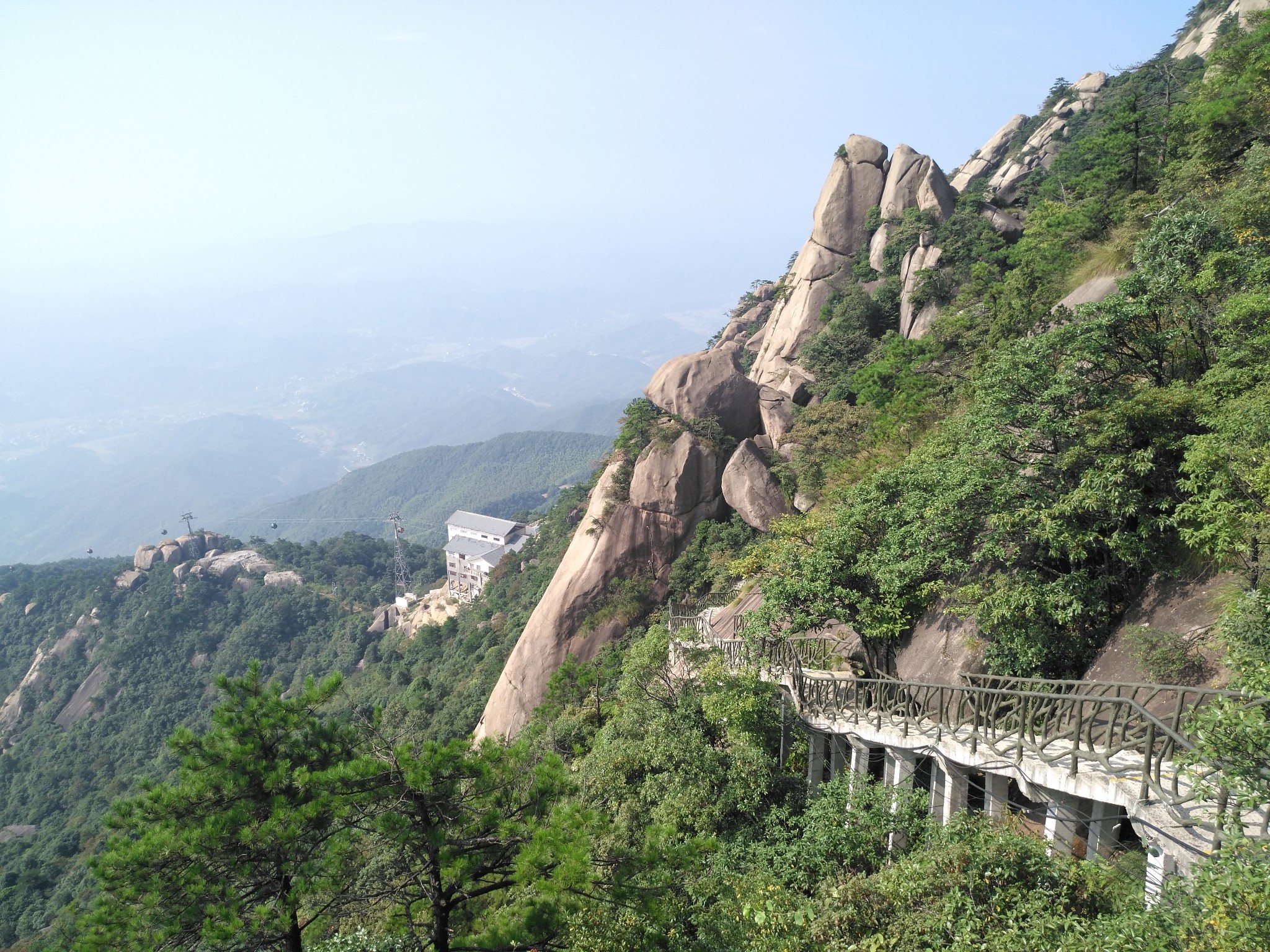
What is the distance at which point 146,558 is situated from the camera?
6644 centimetres

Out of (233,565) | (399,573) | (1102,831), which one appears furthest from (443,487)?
(1102,831)

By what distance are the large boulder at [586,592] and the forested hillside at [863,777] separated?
358 cm

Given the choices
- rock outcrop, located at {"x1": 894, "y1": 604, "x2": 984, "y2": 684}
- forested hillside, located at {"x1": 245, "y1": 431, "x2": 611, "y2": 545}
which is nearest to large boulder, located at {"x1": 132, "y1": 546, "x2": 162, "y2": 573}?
forested hillside, located at {"x1": 245, "y1": 431, "x2": 611, "y2": 545}

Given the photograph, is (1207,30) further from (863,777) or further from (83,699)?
(83,699)

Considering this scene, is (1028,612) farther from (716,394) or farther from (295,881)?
(716,394)

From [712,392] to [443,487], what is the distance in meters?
121

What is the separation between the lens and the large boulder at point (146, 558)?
65562 mm

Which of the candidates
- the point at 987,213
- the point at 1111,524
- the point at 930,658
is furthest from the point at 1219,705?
the point at 987,213

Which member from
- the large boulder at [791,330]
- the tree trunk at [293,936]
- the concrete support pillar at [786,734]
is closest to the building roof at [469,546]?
the large boulder at [791,330]

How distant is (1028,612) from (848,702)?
109 inches

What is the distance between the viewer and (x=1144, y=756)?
611 cm

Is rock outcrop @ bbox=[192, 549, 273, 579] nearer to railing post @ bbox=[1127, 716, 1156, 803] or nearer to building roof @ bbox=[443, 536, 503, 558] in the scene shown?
building roof @ bbox=[443, 536, 503, 558]

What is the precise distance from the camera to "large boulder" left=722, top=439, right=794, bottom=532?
23781 mm

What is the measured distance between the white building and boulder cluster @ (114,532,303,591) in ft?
55.8
